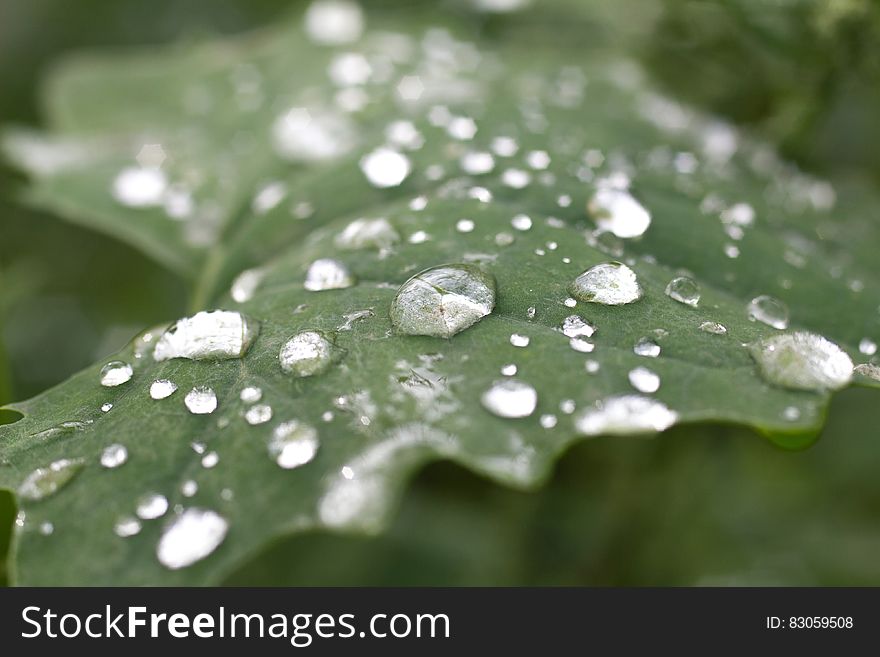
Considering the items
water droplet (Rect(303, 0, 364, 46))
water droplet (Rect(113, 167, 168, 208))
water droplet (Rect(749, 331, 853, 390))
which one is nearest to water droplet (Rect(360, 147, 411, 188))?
water droplet (Rect(113, 167, 168, 208))

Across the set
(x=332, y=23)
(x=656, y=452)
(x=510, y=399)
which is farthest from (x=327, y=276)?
(x=332, y=23)

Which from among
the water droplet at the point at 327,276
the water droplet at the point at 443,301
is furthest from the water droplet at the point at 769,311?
the water droplet at the point at 327,276

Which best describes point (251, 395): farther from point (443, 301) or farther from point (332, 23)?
point (332, 23)

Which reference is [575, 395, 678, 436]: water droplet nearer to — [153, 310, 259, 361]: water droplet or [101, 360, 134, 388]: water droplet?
[153, 310, 259, 361]: water droplet

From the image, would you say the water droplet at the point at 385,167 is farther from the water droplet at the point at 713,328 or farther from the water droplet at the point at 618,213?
the water droplet at the point at 713,328

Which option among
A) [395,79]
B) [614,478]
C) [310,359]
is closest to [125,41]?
[395,79]
